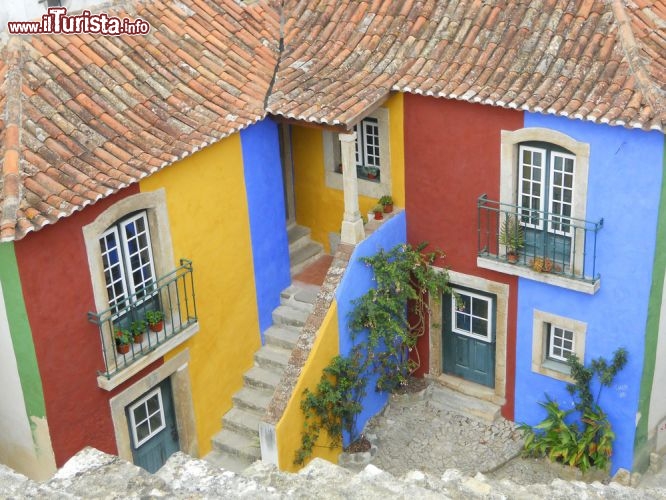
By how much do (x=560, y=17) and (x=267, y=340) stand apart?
25.0 ft

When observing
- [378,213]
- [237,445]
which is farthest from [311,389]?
[378,213]

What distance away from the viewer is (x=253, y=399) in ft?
55.4

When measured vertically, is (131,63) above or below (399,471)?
above

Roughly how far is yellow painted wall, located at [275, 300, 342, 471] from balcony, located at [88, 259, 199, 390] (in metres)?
1.98

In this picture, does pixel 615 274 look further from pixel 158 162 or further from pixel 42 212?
pixel 42 212

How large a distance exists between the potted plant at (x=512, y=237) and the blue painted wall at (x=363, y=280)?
2.10m

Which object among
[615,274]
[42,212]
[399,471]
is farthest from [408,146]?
[42,212]

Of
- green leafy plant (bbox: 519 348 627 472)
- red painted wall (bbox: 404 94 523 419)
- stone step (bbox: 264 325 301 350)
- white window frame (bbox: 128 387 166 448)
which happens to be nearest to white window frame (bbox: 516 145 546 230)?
red painted wall (bbox: 404 94 523 419)

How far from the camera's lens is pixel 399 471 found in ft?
54.0

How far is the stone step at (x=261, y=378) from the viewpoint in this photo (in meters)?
16.9

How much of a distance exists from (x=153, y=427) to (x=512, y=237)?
268 inches

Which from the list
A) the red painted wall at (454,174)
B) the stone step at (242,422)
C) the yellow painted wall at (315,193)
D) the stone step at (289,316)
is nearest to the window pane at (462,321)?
the red painted wall at (454,174)

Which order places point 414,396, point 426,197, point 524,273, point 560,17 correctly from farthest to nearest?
point 414,396, point 426,197, point 524,273, point 560,17

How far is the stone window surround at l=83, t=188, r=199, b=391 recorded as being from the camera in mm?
13641
